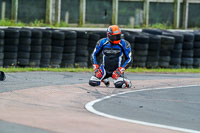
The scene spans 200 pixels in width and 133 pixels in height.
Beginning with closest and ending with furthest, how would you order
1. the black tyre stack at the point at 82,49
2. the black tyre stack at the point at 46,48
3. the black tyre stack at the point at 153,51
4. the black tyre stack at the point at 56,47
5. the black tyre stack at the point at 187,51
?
1. the black tyre stack at the point at 46,48
2. the black tyre stack at the point at 56,47
3. the black tyre stack at the point at 82,49
4. the black tyre stack at the point at 153,51
5. the black tyre stack at the point at 187,51

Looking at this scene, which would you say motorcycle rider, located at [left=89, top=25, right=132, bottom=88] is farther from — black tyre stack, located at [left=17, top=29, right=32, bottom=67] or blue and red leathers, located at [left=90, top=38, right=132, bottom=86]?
black tyre stack, located at [left=17, top=29, right=32, bottom=67]

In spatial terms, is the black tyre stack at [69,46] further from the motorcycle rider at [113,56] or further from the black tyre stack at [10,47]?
the motorcycle rider at [113,56]

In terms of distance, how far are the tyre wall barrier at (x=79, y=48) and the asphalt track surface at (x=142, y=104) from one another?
2.69m

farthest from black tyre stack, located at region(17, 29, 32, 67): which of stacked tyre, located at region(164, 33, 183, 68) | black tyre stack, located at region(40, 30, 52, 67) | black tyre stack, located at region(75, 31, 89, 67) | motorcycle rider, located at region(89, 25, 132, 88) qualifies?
stacked tyre, located at region(164, 33, 183, 68)

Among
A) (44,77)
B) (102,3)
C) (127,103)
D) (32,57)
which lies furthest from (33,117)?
(102,3)

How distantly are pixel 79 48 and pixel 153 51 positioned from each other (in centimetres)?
264

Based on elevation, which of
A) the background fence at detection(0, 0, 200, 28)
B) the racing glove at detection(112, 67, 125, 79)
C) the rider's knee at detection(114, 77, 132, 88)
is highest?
the background fence at detection(0, 0, 200, 28)

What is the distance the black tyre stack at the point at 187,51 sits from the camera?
20.4 meters

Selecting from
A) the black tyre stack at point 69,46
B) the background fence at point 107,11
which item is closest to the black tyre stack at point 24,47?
the black tyre stack at point 69,46

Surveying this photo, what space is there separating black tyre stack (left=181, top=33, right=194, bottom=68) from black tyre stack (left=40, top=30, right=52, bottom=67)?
494 centimetres

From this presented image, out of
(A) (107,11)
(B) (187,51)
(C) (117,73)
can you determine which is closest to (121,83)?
(C) (117,73)

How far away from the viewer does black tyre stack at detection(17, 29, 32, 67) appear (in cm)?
1792

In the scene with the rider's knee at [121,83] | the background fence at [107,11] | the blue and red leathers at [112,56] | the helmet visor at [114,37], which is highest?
the background fence at [107,11]

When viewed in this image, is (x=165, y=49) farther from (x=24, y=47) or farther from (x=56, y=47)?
(x=24, y=47)
